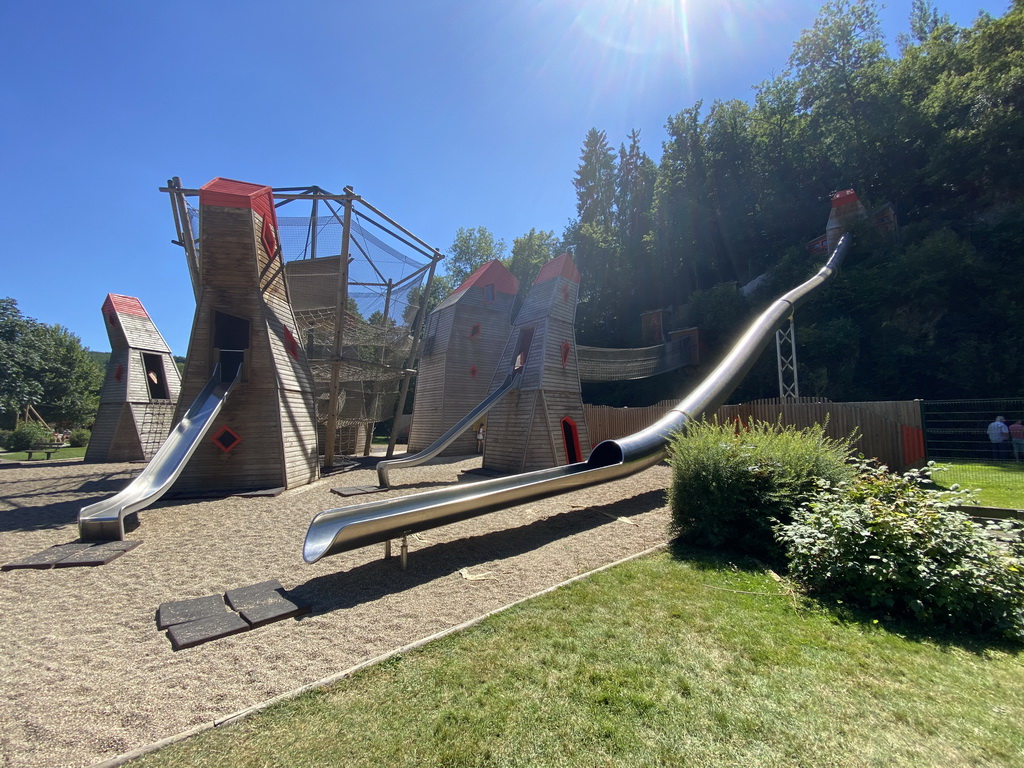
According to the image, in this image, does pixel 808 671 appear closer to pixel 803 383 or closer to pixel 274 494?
pixel 274 494

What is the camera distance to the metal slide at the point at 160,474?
21.9ft

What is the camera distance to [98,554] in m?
6.04

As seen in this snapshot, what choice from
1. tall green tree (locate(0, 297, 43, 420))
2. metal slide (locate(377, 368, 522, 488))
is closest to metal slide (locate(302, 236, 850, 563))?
metal slide (locate(377, 368, 522, 488))

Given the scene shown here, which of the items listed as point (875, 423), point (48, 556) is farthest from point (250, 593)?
point (875, 423)

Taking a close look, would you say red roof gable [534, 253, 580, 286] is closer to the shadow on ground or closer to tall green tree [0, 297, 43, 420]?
the shadow on ground

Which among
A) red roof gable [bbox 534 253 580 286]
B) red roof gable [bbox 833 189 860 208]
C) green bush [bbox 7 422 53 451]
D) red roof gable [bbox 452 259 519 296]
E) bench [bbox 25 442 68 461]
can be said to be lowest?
bench [bbox 25 442 68 461]

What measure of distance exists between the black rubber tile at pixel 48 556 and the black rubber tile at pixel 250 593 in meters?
3.17

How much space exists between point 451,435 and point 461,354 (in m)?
8.22

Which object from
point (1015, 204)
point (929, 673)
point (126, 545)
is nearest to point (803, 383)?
point (1015, 204)

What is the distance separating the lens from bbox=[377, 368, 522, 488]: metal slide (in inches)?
473

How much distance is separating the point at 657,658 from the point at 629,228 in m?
39.9

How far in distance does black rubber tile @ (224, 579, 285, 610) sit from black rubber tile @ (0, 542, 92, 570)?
125 inches

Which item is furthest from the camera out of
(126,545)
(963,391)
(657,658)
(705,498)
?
(963,391)

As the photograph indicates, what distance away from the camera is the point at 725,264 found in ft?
111
